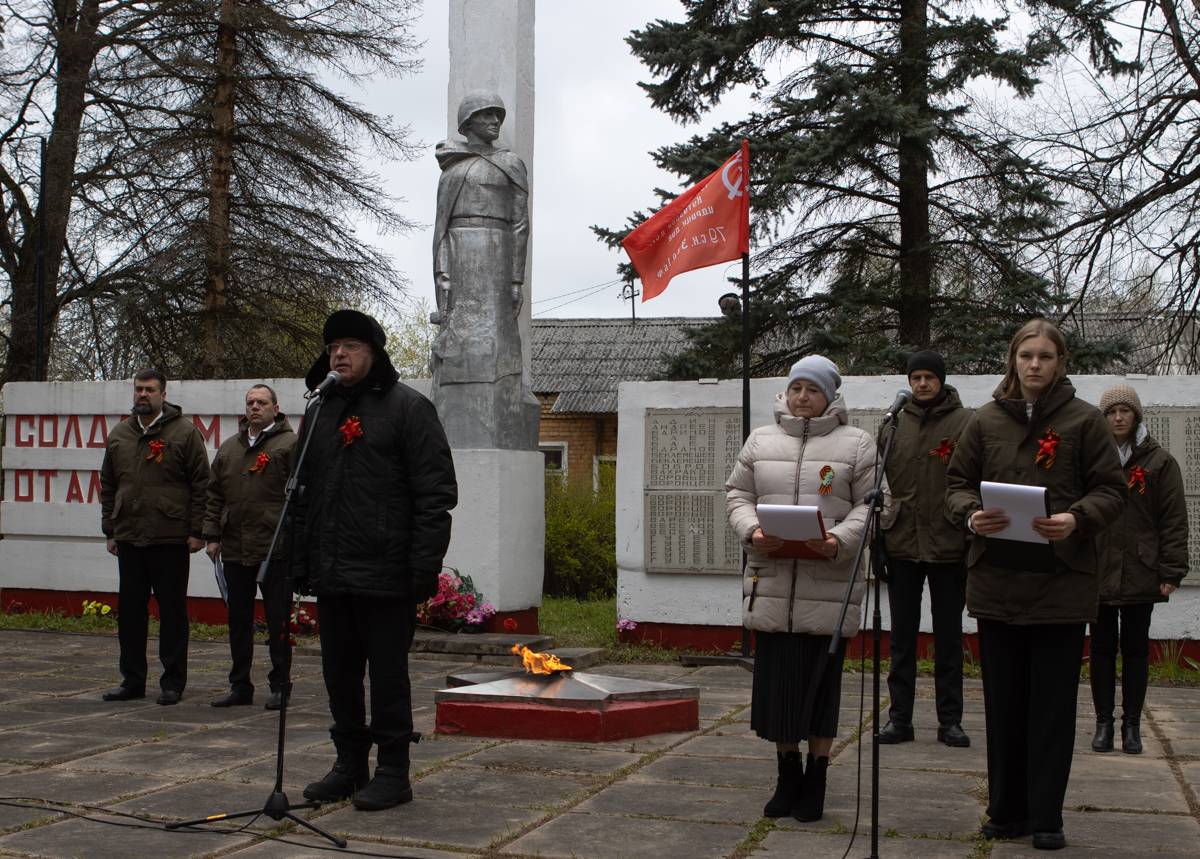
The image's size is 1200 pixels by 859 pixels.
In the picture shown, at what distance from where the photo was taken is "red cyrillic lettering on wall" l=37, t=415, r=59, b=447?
44.4 ft

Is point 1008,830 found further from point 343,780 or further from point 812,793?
point 343,780

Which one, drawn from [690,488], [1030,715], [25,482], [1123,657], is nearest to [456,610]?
[690,488]

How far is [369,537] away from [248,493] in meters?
3.15

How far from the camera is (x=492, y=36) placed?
39.4ft

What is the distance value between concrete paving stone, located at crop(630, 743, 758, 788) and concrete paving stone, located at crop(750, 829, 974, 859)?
982mm

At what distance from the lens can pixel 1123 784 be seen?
630cm

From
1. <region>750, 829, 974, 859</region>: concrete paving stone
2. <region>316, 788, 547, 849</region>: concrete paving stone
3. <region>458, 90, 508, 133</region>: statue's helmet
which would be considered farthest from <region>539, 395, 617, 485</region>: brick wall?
<region>750, 829, 974, 859</region>: concrete paving stone

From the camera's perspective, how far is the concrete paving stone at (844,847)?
16.5 feet

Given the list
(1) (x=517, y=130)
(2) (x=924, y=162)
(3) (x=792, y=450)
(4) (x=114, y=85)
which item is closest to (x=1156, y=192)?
(2) (x=924, y=162)

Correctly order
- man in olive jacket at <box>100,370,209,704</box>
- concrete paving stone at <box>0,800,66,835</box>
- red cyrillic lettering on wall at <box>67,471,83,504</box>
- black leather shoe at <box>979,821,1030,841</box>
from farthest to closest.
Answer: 1. red cyrillic lettering on wall at <box>67,471,83,504</box>
2. man in olive jacket at <box>100,370,209,704</box>
3. concrete paving stone at <box>0,800,66,835</box>
4. black leather shoe at <box>979,821,1030,841</box>

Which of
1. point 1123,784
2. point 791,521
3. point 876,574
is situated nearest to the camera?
point 876,574

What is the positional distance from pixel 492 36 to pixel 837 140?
4.65 metres

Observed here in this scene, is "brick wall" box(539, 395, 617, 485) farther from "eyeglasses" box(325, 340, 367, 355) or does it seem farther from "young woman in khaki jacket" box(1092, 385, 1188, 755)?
"eyeglasses" box(325, 340, 367, 355)

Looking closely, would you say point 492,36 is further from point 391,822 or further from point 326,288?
point 326,288
